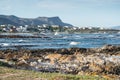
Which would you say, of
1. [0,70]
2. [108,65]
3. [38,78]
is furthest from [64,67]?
[38,78]

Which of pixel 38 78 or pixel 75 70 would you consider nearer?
pixel 38 78

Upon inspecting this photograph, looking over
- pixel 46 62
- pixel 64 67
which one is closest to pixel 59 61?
pixel 46 62

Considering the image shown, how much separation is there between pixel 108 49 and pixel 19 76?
31.0m

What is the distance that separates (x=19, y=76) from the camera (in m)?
20.7

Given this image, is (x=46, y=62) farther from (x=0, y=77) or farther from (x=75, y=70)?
(x=0, y=77)

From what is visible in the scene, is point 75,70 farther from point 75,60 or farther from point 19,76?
point 19,76

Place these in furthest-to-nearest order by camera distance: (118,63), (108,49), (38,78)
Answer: (108,49)
(118,63)
(38,78)

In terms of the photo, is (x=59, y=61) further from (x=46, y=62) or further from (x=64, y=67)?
(x=64, y=67)

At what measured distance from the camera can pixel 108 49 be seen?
50.4 m

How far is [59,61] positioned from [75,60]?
1.50m

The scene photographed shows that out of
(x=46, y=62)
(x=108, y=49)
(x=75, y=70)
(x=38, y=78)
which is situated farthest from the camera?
(x=108, y=49)

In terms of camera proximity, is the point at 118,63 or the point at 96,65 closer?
the point at 96,65

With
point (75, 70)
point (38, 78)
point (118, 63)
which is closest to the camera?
point (38, 78)

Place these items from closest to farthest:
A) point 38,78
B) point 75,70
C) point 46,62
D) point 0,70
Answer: point 38,78 < point 0,70 < point 75,70 < point 46,62
